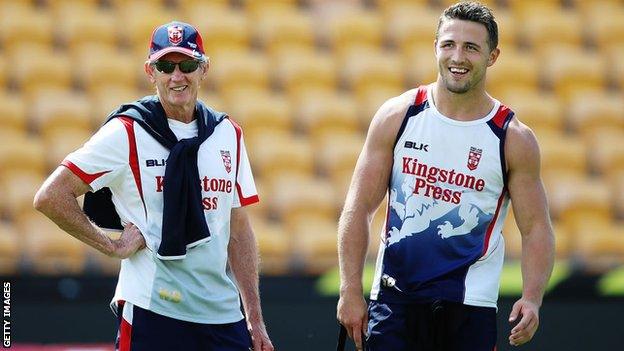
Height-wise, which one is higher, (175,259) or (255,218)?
(175,259)

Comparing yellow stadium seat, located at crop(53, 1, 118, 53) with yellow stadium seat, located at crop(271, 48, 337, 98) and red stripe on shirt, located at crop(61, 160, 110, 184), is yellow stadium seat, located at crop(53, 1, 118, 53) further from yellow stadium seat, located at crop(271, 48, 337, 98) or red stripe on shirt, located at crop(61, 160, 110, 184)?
red stripe on shirt, located at crop(61, 160, 110, 184)

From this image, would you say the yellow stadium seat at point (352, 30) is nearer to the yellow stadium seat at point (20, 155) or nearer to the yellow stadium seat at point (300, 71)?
the yellow stadium seat at point (300, 71)

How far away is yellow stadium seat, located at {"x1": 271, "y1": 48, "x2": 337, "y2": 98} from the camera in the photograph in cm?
982

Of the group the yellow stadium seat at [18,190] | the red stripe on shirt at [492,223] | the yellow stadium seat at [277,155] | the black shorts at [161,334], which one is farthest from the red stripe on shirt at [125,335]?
the yellow stadium seat at [277,155]

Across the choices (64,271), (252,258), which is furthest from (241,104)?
(252,258)

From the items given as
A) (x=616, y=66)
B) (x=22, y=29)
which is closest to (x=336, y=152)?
(x=22, y=29)

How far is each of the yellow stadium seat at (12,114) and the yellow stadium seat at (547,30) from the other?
464 centimetres

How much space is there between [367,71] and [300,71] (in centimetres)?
60

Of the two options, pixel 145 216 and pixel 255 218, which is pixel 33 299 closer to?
pixel 145 216

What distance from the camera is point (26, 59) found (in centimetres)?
945

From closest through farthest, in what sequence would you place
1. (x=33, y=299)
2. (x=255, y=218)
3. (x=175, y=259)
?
(x=175, y=259) → (x=33, y=299) → (x=255, y=218)

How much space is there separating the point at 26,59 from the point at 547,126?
4.47 m

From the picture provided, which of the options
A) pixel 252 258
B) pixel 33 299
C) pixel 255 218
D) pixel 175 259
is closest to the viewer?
pixel 175 259

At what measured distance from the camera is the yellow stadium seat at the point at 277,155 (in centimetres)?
916
